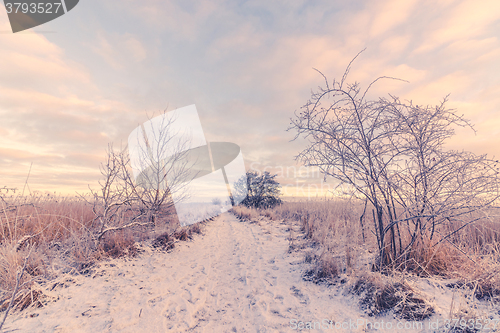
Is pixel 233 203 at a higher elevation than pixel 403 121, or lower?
lower

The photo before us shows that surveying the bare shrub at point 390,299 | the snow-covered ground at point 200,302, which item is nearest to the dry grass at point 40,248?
the snow-covered ground at point 200,302

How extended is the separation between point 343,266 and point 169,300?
10.6 ft

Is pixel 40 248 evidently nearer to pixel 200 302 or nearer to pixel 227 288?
pixel 200 302

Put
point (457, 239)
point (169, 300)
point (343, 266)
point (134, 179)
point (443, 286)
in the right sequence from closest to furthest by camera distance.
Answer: point (443, 286) < point (169, 300) < point (343, 266) < point (457, 239) < point (134, 179)

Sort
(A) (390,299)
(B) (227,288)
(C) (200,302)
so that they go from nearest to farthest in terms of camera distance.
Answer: (A) (390,299) < (C) (200,302) < (B) (227,288)

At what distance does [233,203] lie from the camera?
32.4m

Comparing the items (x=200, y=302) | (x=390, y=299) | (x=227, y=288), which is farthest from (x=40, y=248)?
(x=390, y=299)

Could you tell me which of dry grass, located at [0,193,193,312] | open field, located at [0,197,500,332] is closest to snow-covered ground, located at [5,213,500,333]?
open field, located at [0,197,500,332]

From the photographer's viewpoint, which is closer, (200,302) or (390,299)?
(390,299)

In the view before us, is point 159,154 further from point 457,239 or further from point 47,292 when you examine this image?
point 457,239

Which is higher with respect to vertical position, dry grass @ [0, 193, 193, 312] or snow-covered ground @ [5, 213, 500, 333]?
dry grass @ [0, 193, 193, 312]

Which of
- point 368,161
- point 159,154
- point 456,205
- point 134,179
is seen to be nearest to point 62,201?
point 134,179

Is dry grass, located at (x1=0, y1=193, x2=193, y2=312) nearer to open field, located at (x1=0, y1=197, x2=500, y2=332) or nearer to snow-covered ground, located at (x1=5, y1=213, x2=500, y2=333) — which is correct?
open field, located at (x1=0, y1=197, x2=500, y2=332)

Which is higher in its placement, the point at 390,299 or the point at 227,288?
the point at 390,299
